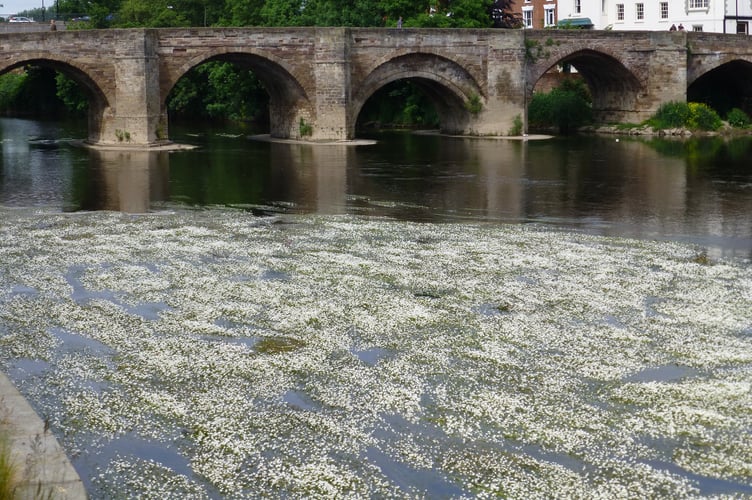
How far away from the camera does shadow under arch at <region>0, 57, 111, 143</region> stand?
38.8 meters

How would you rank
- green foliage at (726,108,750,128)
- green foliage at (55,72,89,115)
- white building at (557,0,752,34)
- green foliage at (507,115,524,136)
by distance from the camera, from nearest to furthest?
1. green foliage at (507,115,524,136)
2. green foliage at (726,108,750,128)
3. white building at (557,0,752,34)
4. green foliage at (55,72,89,115)

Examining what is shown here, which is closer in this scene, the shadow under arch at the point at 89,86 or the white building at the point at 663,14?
the shadow under arch at the point at 89,86

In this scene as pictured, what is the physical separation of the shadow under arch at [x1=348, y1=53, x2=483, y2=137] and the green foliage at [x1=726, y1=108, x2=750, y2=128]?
41.8 feet

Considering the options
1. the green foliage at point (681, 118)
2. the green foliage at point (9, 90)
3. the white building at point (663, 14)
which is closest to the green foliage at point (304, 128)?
the green foliage at point (681, 118)

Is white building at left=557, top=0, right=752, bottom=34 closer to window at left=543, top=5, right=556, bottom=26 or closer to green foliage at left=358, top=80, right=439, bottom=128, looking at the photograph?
window at left=543, top=5, right=556, bottom=26

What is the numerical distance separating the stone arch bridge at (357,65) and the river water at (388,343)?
55.6ft

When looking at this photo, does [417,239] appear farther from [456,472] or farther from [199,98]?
[199,98]

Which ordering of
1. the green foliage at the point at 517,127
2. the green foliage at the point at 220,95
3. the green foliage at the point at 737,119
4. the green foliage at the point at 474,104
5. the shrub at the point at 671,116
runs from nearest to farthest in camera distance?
the green foliage at the point at 474,104 < the green foliage at the point at 517,127 < the shrub at the point at 671,116 < the green foliage at the point at 737,119 < the green foliage at the point at 220,95

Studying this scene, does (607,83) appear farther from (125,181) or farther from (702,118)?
(125,181)

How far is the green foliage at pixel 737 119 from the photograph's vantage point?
166 feet

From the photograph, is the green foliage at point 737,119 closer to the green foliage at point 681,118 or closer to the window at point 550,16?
the green foliage at point 681,118

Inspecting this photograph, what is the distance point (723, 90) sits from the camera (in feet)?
180

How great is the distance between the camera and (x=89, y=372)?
1041 centimetres

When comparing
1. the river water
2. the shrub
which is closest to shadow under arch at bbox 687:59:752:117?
the shrub
